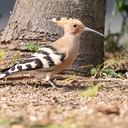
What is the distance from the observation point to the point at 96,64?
5438mm

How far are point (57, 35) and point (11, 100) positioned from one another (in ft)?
3.95

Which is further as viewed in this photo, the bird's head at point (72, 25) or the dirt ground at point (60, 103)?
the bird's head at point (72, 25)

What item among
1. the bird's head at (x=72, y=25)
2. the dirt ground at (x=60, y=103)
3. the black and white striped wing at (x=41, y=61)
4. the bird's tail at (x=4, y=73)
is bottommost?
the dirt ground at (x=60, y=103)

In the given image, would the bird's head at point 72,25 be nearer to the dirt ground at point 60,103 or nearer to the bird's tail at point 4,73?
the dirt ground at point 60,103

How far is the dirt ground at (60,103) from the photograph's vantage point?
298cm

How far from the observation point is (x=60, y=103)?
4023 millimetres

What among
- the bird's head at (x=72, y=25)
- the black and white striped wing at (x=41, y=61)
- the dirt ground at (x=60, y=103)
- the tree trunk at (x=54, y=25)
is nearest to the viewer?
the dirt ground at (x=60, y=103)

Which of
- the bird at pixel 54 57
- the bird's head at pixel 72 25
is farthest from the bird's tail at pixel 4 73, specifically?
the bird's head at pixel 72 25

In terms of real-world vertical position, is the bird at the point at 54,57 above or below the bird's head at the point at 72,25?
below

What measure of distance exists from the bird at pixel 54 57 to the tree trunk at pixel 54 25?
10.9 inches

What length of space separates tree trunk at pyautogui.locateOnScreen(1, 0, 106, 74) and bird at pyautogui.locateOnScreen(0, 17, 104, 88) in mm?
278

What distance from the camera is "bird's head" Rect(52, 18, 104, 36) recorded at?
4.91 metres

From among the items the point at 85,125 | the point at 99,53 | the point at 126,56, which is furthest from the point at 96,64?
the point at 85,125

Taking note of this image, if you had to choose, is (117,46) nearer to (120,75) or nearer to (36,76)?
(120,75)
